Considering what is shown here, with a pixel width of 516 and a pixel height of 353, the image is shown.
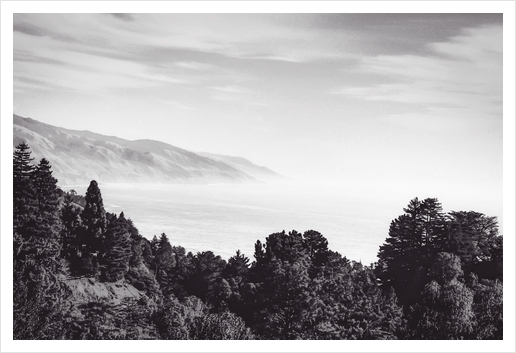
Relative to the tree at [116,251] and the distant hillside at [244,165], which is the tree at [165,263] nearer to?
the tree at [116,251]

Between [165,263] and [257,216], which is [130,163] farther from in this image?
[257,216]

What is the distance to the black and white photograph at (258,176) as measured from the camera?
52.6 feet

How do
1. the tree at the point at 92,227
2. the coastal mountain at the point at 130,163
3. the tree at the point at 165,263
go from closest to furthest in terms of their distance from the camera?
1. the tree at the point at 165,263
2. the tree at the point at 92,227
3. the coastal mountain at the point at 130,163

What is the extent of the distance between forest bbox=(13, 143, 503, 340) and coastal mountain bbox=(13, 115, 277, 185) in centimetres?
67

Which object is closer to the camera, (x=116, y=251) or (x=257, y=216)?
(x=116, y=251)

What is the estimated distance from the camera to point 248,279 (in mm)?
17156

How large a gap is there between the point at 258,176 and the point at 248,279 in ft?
11.9

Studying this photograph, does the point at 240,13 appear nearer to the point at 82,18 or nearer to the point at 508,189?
the point at 82,18

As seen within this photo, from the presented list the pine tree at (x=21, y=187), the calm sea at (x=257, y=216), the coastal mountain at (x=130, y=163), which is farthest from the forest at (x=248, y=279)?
the coastal mountain at (x=130, y=163)

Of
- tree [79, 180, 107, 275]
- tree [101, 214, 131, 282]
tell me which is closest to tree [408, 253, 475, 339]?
tree [101, 214, 131, 282]

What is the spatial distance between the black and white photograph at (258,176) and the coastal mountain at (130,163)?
0.08m

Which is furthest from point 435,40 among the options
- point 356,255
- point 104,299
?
point 104,299

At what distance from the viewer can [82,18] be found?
53.3ft

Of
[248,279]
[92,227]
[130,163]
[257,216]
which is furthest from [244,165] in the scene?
[92,227]
